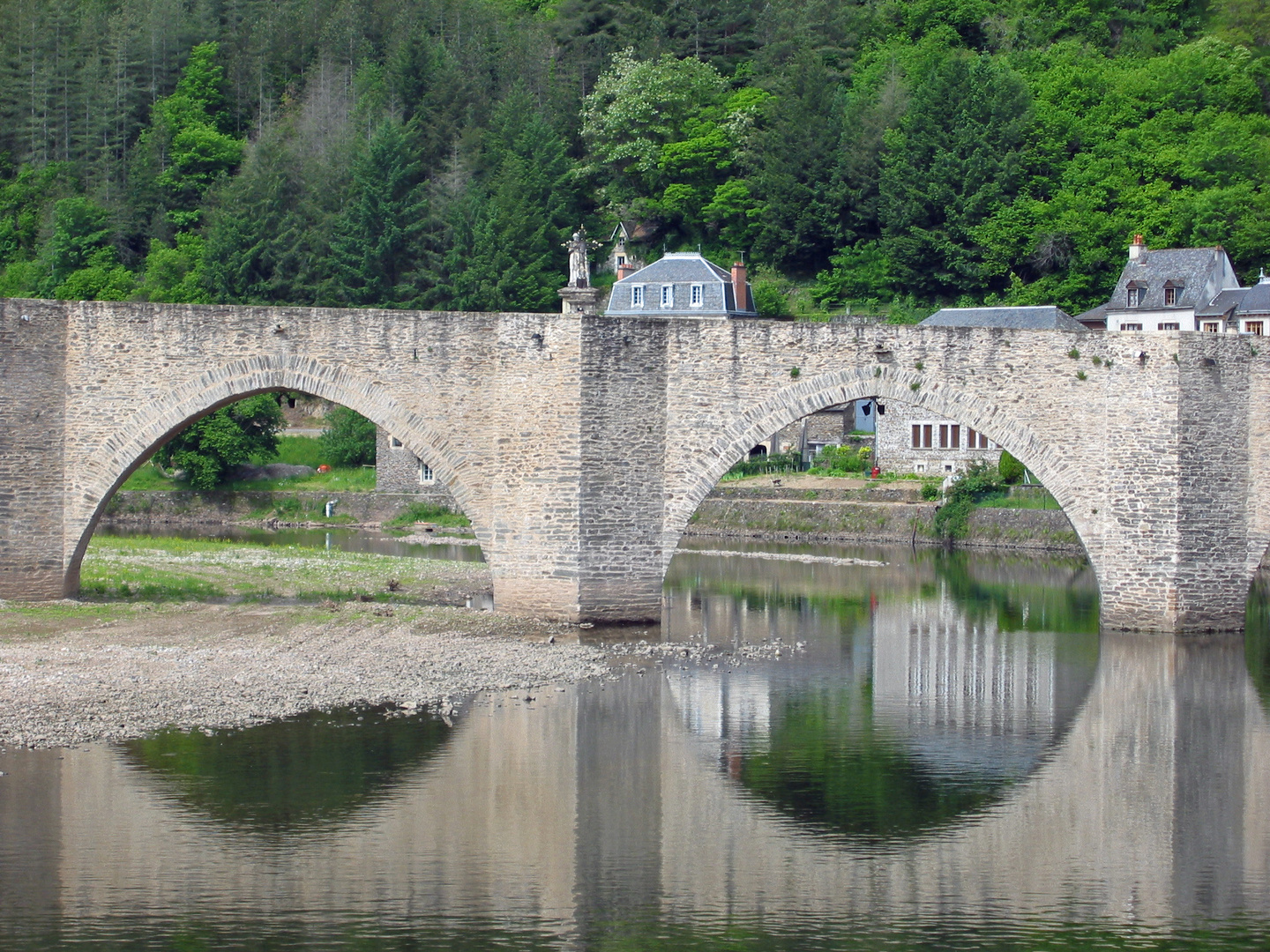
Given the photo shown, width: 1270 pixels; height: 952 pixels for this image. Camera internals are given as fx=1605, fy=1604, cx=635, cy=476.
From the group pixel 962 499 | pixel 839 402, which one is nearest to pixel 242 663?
pixel 839 402

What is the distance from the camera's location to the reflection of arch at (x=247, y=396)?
21828 millimetres

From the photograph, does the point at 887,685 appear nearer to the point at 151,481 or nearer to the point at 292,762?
the point at 292,762

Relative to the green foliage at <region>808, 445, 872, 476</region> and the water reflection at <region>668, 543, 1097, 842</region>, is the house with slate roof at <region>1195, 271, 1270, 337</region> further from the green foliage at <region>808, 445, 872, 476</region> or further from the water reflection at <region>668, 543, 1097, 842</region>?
the water reflection at <region>668, 543, 1097, 842</region>

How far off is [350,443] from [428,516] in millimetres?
6083

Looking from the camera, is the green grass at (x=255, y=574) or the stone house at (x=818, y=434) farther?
the stone house at (x=818, y=434)

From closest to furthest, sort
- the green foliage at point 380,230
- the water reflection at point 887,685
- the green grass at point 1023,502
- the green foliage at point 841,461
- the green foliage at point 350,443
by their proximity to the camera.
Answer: the water reflection at point 887,685 → the green grass at point 1023,502 → the green foliage at point 841,461 → the green foliage at point 350,443 → the green foliage at point 380,230

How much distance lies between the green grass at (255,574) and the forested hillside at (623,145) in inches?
A: 861

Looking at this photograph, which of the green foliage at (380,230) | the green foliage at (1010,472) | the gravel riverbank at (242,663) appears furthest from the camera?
the green foliage at (380,230)

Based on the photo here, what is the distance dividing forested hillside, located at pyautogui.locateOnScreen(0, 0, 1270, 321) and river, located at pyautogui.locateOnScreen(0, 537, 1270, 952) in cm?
3058

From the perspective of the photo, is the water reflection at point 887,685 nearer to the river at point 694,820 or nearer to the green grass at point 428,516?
the river at point 694,820

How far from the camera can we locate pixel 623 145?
190ft

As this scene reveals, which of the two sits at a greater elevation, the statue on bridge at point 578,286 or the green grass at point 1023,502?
the statue on bridge at point 578,286

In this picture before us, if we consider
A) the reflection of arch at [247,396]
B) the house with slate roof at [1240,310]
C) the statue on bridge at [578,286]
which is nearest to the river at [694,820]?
the reflection of arch at [247,396]

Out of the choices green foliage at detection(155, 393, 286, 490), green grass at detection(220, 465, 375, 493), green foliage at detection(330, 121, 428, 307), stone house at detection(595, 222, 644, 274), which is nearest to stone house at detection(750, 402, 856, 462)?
stone house at detection(595, 222, 644, 274)
